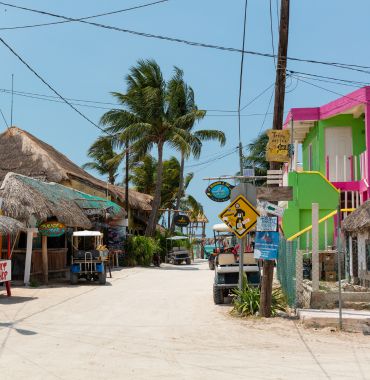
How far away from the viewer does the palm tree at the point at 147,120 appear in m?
37.0

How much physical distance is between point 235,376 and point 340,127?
1573cm

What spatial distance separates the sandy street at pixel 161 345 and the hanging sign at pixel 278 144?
3.80 m

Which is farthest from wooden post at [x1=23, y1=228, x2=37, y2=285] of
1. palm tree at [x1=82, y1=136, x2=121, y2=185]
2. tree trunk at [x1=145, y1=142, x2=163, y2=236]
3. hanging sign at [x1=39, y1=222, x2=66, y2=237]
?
palm tree at [x1=82, y1=136, x2=121, y2=185]

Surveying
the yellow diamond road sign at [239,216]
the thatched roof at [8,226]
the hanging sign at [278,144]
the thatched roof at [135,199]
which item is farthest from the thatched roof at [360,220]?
the thatched roof at [135,199]

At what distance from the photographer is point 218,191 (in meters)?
22.5

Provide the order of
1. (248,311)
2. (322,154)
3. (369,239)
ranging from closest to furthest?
(248,311) → (369,239) → (322,154)

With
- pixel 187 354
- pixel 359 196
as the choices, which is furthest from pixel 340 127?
pixel 187 354

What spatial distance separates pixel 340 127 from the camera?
21156mm

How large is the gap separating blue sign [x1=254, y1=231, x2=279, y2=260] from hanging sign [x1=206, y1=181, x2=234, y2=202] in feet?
31.4

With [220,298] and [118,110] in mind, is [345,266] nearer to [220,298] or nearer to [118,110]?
[220,298]

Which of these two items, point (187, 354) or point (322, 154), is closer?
point (187, 354)

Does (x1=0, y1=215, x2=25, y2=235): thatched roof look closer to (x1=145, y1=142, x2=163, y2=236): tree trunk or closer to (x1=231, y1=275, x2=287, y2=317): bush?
(x1=231, y1=275, x2=287, y2=317): bush

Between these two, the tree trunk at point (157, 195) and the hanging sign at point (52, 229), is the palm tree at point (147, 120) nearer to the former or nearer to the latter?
the tree trunk at point (157, 195)

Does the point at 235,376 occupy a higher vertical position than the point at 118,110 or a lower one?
lower
